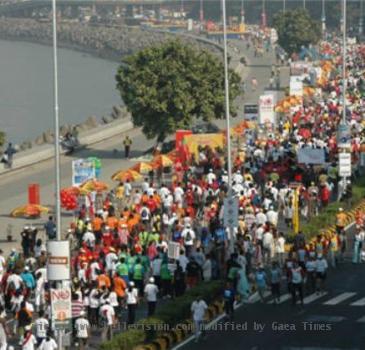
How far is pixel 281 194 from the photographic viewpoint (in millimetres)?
43781

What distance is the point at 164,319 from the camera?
30.6 m

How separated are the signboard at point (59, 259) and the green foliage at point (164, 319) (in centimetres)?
147

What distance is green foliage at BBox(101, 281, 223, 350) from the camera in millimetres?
28984

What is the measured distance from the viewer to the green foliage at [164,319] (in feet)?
95.1

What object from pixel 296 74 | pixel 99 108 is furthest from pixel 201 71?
pixel 99 108

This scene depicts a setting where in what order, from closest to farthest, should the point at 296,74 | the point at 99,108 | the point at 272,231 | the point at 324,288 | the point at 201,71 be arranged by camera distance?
the point at 324,288, the point at 272,231, the point at 201,71, the point at 296,74, the point at 99,108

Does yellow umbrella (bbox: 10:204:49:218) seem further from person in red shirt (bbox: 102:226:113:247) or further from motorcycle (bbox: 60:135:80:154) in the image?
motorcycle (bbox: 60:135:80:154)

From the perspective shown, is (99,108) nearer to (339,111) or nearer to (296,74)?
(296,74)

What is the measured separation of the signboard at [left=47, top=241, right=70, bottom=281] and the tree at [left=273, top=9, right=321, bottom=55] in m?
84.6

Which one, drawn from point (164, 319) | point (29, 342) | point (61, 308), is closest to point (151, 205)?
point (164, 319)

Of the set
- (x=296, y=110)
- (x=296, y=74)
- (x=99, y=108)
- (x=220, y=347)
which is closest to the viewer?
(x=220, y=347)

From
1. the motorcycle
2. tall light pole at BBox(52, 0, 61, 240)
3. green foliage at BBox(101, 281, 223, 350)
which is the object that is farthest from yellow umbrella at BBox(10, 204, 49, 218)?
the motorcycle

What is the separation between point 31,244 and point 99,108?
238 ft

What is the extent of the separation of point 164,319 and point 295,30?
8309cm
